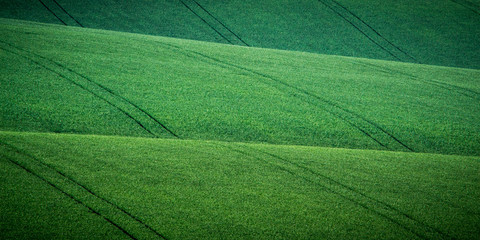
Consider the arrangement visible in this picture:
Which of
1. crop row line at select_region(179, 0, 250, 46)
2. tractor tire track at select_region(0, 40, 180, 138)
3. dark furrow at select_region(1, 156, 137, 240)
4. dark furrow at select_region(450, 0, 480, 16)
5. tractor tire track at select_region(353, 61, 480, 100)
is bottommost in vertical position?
dark furrow at select_region(1, 156, 137, 240)

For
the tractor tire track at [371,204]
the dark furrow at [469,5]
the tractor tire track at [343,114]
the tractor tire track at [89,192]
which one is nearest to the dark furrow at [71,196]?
the tractor tire track at [89,192]

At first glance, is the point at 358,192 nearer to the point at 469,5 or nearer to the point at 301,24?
the point at 301,24

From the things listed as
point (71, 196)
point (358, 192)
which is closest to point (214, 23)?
point (358, 192)

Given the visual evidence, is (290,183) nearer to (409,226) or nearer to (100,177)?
(409,226)

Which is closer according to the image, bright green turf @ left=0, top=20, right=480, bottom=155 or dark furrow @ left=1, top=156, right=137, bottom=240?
dark furrow @ left=1, top=156, right=137, bottom=240

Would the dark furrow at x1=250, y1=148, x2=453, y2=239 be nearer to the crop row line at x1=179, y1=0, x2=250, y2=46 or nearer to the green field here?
the green field

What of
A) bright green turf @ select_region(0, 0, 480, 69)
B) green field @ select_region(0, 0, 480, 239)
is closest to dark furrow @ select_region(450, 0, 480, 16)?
bright green turf @ select_region(0, 0, 480, 69)

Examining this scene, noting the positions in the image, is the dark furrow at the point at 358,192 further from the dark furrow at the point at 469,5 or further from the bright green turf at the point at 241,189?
the dark furrow at the point at 469,5
